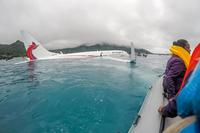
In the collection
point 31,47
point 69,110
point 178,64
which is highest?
point 31,47

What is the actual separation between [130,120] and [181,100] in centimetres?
498

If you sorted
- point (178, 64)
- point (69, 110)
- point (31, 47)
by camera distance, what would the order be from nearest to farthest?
point (178, 64) < point (69, 110) < point (31, 47)

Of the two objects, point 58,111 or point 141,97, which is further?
point 141,97

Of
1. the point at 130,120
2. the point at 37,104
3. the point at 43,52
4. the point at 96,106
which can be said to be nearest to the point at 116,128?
the point at 130,120

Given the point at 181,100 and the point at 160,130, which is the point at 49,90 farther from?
the point at 181,100

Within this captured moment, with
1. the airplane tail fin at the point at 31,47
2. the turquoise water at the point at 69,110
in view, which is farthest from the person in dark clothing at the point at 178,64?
the airplane tail fin at the point at 31,47

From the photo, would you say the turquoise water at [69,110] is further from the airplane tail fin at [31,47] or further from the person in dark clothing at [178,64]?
the airplane tail fin at [31,47]

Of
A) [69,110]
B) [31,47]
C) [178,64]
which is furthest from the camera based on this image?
[31,47]

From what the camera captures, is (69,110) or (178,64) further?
(69,110)

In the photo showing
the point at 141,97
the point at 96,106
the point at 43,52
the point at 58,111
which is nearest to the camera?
the point at 58,111

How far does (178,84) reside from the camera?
467cm

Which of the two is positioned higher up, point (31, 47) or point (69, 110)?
point (31, 47)

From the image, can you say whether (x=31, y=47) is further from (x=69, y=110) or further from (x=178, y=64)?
(x=178, y=64)

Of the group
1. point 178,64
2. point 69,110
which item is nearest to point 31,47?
point 69,110
